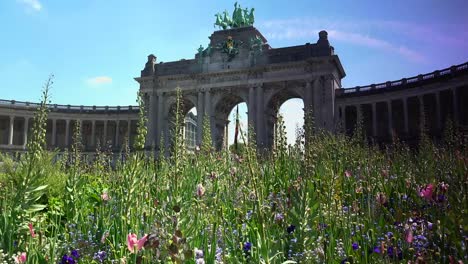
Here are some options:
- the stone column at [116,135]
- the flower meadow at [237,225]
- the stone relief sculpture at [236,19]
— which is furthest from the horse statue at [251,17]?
the flower meadow at [237,225]

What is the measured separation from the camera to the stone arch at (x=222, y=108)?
177 ft

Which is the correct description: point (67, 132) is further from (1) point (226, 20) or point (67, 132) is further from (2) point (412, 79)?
(2) point (412, 79)

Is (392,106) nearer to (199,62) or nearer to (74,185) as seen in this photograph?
(199,62)

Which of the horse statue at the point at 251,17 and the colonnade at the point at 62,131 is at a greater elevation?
the horse statue at the point at 251,17

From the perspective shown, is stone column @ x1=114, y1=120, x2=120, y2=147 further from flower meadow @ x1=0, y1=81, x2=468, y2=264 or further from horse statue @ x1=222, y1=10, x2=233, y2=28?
flower meadow @ x1=0, y1=81, x2=468, y2=264

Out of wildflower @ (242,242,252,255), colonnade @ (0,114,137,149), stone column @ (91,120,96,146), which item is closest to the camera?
wildflower @ (242,242,252,255)

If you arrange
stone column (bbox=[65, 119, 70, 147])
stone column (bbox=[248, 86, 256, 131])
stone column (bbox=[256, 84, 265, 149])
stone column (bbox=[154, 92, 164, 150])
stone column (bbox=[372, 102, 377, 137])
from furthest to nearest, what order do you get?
stone column (bbox=[65, 119, 70, 147])
stone column (bbox=[154, 92, 164, 150])
stone column (bbox=[248, 86, 256, 131])
stone column (bbox=[372, 102, 377, 137])
stone column (bbox=[256, 84, 265, 149])

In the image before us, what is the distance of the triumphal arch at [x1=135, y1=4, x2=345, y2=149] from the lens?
4919cm

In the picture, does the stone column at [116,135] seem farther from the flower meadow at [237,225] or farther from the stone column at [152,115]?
the flower meadow at [237,225]

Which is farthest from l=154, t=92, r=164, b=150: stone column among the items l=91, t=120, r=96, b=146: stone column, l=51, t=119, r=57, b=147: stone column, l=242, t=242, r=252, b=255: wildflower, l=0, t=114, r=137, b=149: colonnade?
l=242, t=242, r=252, b=255: wildflower

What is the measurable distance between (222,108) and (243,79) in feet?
20.1

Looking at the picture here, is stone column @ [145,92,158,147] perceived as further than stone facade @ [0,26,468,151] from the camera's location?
Yes

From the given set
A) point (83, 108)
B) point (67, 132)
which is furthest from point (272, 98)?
point (67, 132)

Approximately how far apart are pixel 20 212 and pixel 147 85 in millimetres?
56270
